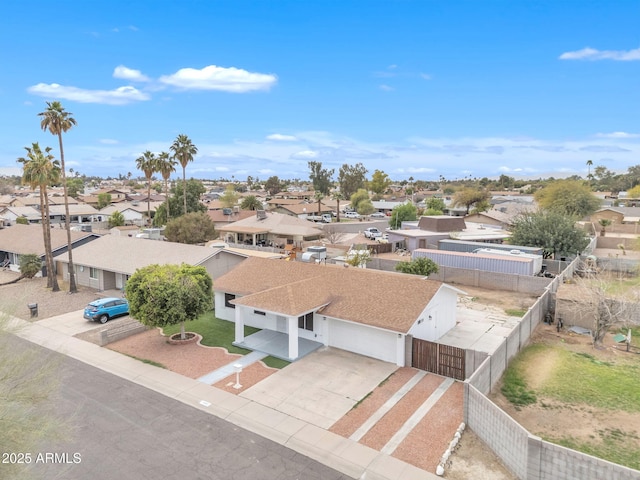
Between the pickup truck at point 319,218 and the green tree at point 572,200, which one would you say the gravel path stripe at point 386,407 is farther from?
the pickup truck at point 319,218

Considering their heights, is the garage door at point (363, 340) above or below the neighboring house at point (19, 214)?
below

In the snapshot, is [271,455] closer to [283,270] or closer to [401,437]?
[401,437]

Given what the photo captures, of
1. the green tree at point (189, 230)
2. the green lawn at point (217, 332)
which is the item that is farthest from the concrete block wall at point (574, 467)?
the green tree at point (189, 230)

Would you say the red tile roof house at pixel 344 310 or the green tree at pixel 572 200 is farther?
the green tree at pixel 572 200

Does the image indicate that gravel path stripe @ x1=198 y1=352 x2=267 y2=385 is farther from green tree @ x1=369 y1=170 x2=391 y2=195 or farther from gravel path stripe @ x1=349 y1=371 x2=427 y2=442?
green tree @ x1=369 y1=170 x2=391 y2=195

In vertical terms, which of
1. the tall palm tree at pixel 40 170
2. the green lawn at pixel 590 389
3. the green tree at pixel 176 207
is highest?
the tall palm tree at pixel 40 170

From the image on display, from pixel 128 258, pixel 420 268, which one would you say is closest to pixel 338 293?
pixel 420 268
